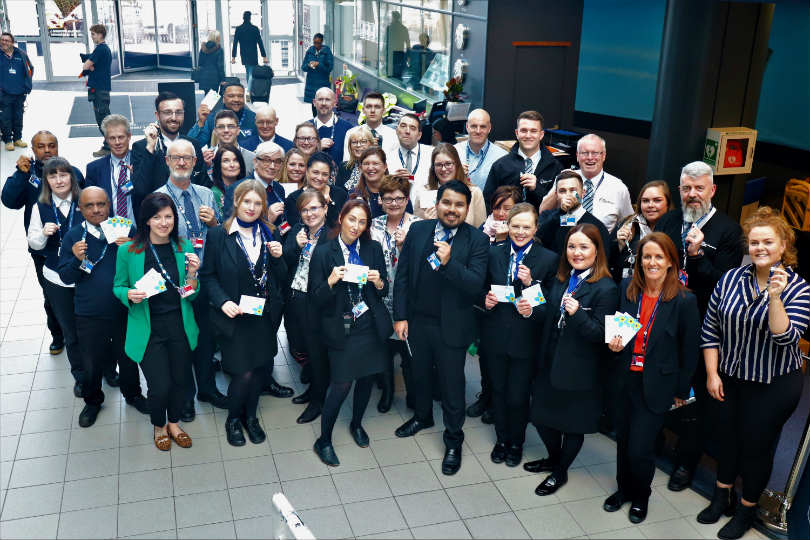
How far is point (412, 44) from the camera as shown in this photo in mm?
12008

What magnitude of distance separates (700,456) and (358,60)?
13011 millimetres

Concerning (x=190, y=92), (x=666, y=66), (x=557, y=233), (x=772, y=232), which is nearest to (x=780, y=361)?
(x=772, y=232)

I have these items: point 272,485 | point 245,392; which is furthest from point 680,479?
point 245,392

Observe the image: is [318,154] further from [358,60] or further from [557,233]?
[358,60]

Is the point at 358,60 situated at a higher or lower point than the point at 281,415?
higher

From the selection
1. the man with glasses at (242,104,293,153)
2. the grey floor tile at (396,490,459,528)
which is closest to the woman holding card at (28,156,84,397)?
the man with glasses at (242,104,293,153)

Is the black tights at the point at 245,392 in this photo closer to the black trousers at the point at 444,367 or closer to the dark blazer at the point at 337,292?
the dark blazer at the point at 337,292

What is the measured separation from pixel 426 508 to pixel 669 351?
166 cm

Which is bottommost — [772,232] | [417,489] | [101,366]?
[417,489]

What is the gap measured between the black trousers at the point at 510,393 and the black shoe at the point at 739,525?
1.28 metres

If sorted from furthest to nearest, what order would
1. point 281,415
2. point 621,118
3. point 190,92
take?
point 190,92
point 621,118
point 281,415

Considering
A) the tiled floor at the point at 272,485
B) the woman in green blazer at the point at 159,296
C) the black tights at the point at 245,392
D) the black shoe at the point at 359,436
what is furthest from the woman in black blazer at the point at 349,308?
the woman in green blazer at the point at 159,296

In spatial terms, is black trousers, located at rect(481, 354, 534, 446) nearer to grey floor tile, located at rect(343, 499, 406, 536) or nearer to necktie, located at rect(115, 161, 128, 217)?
grey floor tile, located at rect(343, 499, 406, 536)

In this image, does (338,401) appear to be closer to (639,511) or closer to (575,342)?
(575,342)
